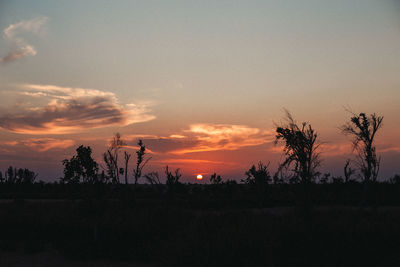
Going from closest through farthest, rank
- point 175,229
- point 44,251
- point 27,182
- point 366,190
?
1. point 44,251
2. point 175,229
3. point 366,190
4. point 27,182

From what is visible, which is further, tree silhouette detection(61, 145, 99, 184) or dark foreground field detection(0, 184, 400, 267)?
tree silhouette detection(61, 145, 99, 184)

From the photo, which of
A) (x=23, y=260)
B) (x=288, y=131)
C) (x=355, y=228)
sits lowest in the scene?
(x=23, y=260)

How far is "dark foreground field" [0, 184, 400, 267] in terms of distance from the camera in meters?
12.4

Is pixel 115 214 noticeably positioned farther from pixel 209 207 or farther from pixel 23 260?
A: pixel 209 207

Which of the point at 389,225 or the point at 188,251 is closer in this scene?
the point at 188,251

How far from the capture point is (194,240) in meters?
13.1

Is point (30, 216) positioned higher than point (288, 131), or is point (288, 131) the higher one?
point (288, 131)

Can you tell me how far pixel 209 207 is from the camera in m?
34.4

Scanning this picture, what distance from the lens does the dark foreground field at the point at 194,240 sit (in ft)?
40.5

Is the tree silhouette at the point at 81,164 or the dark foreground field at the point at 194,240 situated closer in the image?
the dark foreground field at the point at 194,240

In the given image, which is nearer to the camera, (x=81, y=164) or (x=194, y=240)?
(x=194, y=240)

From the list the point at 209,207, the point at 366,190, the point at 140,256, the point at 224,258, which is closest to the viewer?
the point at 224,258

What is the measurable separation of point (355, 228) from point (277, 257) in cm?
462

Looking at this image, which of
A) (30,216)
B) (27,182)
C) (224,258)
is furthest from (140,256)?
(27,182)
